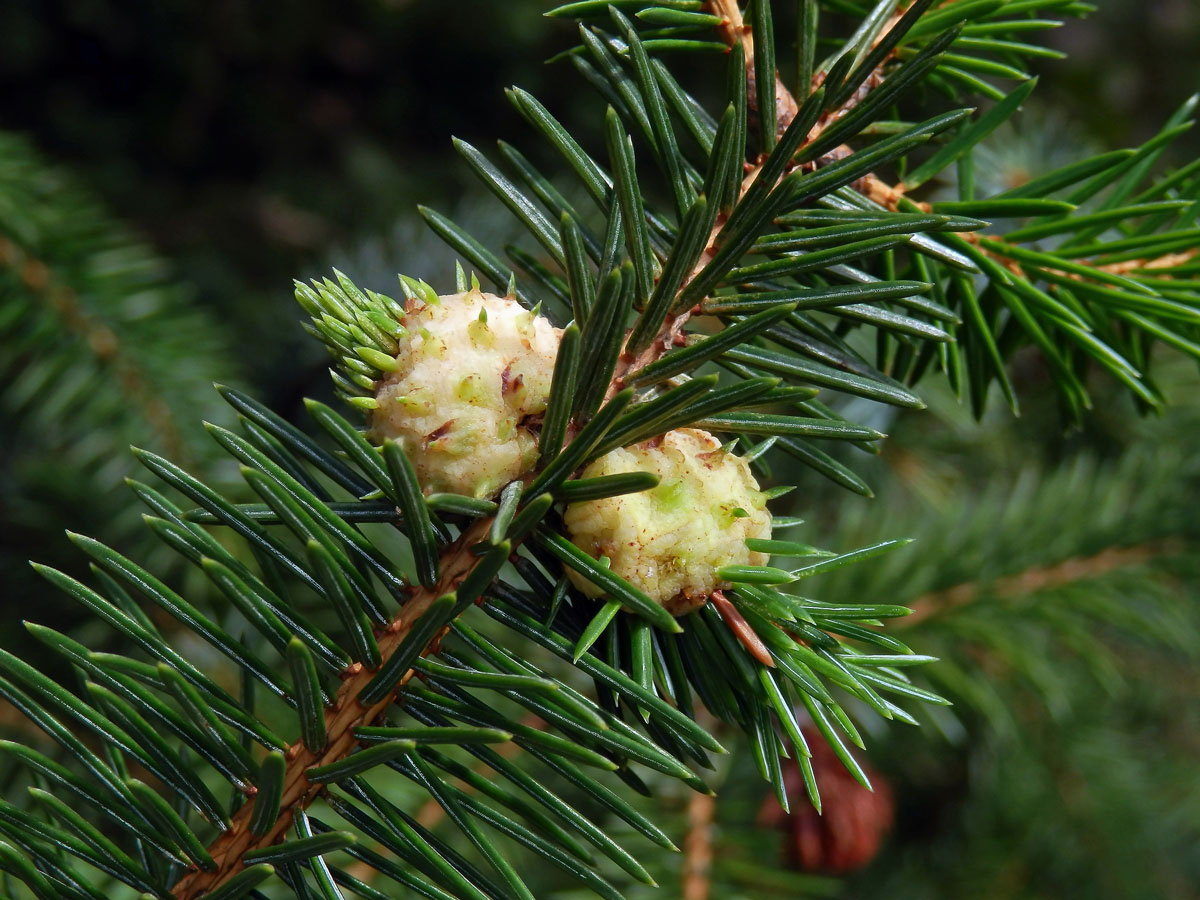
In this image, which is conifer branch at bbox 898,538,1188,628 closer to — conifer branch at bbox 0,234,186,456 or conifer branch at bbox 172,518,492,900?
conifer branch at bbox 172,518,492,900

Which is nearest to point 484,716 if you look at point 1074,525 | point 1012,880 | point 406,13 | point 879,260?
point 879,260

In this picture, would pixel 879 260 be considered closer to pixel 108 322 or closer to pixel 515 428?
pixel 515 428

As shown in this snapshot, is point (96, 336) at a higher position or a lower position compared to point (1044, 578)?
lower

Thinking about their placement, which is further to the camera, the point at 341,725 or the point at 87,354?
the point at 87,354

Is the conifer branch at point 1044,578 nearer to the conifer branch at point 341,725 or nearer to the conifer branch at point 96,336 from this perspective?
the conifer branch at point 341,725

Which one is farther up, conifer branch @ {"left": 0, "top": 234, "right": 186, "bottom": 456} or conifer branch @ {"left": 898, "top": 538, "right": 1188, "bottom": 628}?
conifer branch @ {"left": 898, "top": 538, "right": 1188, "bottom": 628}

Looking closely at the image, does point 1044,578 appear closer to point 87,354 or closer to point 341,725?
point 341,725

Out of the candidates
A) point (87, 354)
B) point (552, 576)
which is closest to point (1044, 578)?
point (552, 576)

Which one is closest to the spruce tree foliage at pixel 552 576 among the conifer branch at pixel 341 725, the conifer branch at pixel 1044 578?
the conifer branch at pixel 341 725

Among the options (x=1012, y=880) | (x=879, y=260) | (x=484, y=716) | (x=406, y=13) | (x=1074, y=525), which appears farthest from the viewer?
(x=406, y=13)

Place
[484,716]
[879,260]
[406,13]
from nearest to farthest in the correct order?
[484,716] < [879,260] < [406,13]

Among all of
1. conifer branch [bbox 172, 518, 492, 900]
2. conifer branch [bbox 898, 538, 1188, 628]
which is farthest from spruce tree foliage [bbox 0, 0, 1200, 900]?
conifer branch [bbox 898, 538, 1188, 628]
